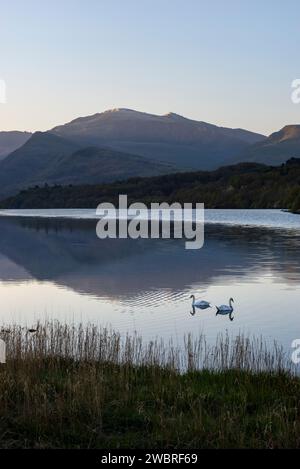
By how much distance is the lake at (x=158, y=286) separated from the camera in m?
21.2

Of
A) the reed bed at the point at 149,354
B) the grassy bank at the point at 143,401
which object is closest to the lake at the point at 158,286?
the reed bed at the point at 149,354

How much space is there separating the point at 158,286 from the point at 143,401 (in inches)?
750

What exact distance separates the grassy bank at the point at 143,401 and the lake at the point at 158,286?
4.15 metres

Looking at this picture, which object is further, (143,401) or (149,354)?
(149,354)

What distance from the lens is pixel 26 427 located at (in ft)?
33.0

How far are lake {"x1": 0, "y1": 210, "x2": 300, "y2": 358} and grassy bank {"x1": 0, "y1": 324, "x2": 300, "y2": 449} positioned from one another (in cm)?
415

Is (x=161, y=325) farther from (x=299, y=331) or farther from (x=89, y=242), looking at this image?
(x=89, y=242)

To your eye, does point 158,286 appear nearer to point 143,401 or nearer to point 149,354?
point 149,354

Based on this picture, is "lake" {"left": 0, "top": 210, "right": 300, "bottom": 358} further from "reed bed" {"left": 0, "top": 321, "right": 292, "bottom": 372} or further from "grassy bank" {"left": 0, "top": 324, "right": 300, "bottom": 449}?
"grassy bank" {"left": 0, "top": 324, "right": 300, "bottom": 449}

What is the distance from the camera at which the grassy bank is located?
966 cm

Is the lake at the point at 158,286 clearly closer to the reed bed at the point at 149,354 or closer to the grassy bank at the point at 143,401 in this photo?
the reed bed at the point at 149,354

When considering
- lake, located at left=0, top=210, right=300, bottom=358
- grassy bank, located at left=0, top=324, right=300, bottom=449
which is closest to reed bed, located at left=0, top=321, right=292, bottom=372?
grassy bank, located at left=0, top=324, right=300, bottom=449

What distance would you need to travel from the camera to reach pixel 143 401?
1144 centimetres

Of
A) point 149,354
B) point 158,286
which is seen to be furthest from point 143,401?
point 158,286
